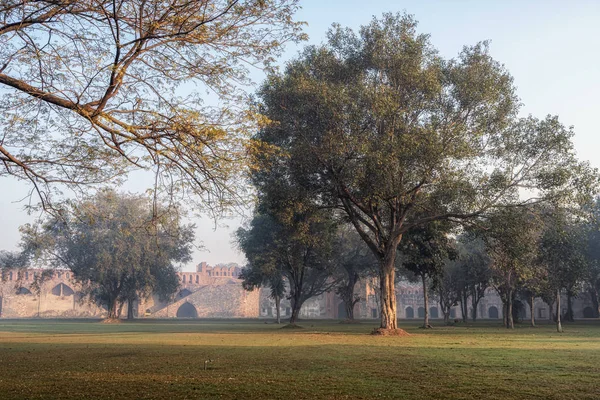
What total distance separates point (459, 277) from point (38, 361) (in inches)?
1538

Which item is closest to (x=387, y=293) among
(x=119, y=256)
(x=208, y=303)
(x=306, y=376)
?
(x=306, y=376)

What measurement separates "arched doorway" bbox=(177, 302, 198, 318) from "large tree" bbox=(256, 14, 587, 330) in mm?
68806

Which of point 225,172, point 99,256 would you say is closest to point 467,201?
point 225,172

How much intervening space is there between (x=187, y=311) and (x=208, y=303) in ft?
12.5

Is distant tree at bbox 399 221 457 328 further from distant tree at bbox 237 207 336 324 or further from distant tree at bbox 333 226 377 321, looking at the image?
distant tree at bbox 333 226 377 321

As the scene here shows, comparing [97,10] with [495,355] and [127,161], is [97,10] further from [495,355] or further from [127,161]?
[495,355]

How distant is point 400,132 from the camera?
22.3 metres

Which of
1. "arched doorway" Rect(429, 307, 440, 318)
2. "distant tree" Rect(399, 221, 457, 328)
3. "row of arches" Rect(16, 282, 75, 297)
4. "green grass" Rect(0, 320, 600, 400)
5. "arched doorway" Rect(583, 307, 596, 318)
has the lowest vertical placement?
"arched doorway" Rect(429, 307, 440, 318)

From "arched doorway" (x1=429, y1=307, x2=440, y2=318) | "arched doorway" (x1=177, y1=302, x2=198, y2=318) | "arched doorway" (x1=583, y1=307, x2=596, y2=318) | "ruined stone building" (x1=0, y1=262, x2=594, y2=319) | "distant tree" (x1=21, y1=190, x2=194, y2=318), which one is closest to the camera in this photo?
"distant tree" (x1=21, y1=190, x2=194, y2=318)

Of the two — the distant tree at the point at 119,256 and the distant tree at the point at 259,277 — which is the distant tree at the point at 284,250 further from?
the distant tree at the point at 119,256

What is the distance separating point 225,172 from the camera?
10.2m

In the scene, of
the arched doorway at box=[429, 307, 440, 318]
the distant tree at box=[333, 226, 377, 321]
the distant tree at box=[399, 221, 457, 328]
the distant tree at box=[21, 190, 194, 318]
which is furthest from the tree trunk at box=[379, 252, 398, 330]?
the arched doorway at box=[429, 307, 440, 318]

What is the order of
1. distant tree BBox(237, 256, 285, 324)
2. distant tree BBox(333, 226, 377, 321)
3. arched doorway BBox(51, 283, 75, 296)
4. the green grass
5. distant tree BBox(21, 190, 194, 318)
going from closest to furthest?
the green grass → distant tree BBox(237, 256, 285, 324) → distant tree BBox(333, 226, 377, 321) → distant tree BBox(21, 190, 194, 318) → arched doorway BBox(51, 283, 75, 296)

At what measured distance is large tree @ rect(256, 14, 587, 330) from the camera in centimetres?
2158
